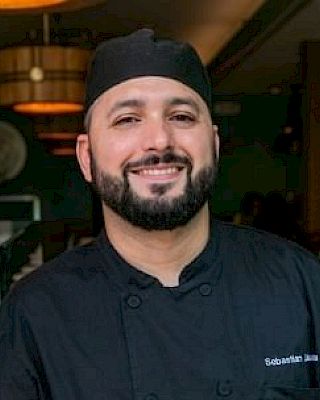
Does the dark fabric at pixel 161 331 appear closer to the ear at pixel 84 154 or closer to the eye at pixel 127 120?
the ear at pixel 84 154

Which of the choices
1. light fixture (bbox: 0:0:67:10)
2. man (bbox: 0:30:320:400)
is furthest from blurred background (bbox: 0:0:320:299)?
man (bbox: 0:30:320:400)

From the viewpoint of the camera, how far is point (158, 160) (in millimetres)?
1644

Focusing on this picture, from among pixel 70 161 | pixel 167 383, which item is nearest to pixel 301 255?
pixel 167 383

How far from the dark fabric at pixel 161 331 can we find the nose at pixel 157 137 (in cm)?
22

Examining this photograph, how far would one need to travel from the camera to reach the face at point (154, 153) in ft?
5.45

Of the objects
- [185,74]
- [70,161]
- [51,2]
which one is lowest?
[70,161]

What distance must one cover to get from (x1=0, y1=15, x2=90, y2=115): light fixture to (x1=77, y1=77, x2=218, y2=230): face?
243 cm

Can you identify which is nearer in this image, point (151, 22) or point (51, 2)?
point (51, 2)

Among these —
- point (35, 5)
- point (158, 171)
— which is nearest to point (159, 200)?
point (158, 171)

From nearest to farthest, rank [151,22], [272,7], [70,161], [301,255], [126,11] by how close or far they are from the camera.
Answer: [301,255], [272,7], [126,11], [151,22], [70,161]

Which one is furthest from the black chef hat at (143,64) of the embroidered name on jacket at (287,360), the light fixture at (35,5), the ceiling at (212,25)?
the ceiling at (212,25)

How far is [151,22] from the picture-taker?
805 centimetres

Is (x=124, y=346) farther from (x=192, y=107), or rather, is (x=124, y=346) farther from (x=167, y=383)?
(x=192, y=107)

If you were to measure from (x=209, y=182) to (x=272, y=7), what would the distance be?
5.49 meters
